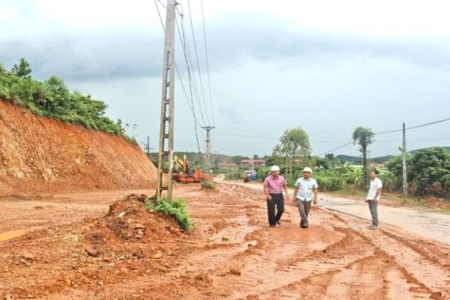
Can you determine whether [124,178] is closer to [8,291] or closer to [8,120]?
[8,120]

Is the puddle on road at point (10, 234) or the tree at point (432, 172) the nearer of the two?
the puddle on road at point (10, 234)

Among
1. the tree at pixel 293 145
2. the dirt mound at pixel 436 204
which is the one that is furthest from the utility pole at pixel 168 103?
the tree at pixel 293 145

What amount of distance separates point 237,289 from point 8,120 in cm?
2062

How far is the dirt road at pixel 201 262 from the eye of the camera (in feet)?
19.0

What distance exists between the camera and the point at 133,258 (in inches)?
290

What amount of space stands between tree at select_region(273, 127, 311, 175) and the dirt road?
60.6 m

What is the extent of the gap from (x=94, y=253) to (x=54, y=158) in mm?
20641

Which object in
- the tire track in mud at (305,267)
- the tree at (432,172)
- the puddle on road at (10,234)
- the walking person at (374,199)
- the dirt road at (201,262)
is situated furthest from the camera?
the tree at (432,172)

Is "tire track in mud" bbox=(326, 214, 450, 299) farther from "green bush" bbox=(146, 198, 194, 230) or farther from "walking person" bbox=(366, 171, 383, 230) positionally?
"green bush" bbox=(146, 198, 194, 230)

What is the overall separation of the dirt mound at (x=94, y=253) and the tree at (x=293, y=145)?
6246cm

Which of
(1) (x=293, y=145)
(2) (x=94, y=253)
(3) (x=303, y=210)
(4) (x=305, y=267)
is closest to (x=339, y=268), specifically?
(4) (x=305, y=267)

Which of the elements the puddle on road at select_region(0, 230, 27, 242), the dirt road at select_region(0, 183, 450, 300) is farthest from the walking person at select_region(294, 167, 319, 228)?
the puddle on road at select_region(0, 230, 27, 242)

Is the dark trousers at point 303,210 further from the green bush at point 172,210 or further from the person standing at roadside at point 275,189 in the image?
the green bush at point 172,210

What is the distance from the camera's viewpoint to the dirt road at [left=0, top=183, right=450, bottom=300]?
5.79 metres
